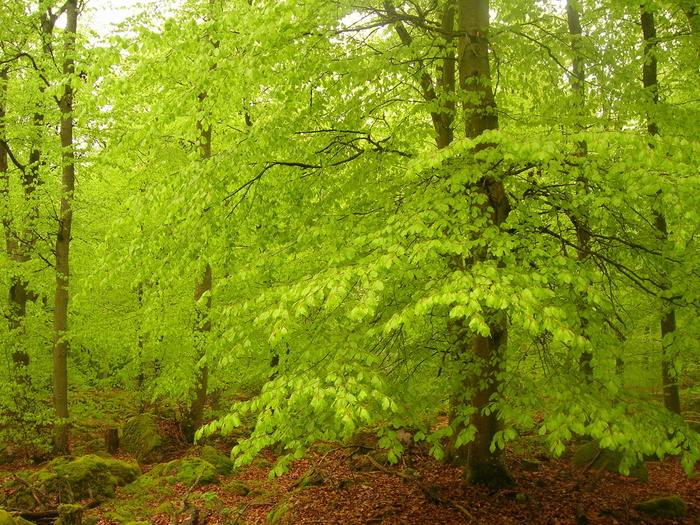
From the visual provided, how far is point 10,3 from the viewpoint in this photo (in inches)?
400

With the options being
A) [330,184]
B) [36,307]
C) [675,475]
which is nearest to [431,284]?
[330,184]

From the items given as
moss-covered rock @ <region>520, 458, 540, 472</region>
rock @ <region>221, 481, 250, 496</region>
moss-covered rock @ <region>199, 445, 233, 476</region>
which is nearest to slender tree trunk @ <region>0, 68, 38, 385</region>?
moss-covered rock @ <region>199, 445, 233, 476</region>

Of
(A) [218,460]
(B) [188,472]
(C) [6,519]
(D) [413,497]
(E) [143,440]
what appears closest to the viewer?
(C) [6,519]

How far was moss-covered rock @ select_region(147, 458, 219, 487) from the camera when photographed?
10.1 metres

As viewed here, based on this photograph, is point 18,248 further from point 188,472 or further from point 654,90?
point 654,90

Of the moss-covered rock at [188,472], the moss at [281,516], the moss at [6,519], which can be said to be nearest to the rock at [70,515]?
the moss at [6,519]

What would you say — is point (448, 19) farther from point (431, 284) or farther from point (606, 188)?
point (431, 284)

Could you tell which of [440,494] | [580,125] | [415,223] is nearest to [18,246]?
[440,494]

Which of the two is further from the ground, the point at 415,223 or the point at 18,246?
the point at 18,246

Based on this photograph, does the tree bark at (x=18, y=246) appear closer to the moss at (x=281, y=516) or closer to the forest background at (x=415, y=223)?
the forest background at (x=415, y=223)

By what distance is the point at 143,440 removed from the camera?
13148mm

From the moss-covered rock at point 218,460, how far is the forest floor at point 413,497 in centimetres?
28

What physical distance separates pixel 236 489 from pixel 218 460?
2.12 metres

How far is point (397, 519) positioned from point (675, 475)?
673cm
